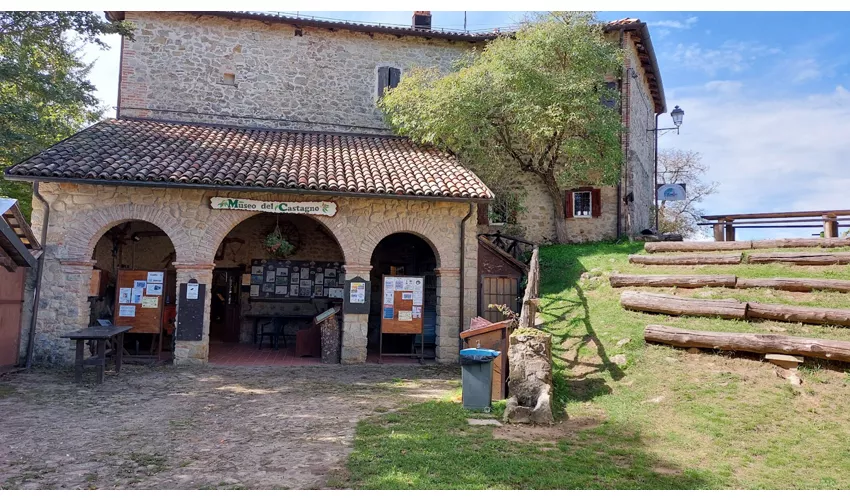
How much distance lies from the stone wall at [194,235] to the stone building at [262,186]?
0.03 meters

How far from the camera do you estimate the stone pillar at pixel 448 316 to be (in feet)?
39.5

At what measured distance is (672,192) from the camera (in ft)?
60.6

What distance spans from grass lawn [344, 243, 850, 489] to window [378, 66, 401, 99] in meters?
10.1

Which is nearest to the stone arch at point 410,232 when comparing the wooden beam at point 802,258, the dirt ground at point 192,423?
the dirt ground at point 192,423

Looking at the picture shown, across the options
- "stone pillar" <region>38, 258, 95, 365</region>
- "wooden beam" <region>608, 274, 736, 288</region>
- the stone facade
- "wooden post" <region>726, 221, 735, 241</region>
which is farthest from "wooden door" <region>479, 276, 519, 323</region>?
"stone pillar" <region>38, 258, 95, 365</region>

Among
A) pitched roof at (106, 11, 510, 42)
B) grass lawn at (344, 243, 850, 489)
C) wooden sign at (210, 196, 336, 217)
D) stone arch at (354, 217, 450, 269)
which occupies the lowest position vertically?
grass lawn at (344, 243, 850, 489)

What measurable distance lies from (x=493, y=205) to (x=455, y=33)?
544cm

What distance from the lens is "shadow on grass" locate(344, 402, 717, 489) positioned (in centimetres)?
476

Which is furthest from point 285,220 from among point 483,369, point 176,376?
point 483,369

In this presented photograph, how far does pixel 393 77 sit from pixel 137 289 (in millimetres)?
9612

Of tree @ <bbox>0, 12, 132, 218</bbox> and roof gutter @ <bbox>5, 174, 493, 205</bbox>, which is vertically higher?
tree @ <bbox>0, 12, 132, 218</bbox>

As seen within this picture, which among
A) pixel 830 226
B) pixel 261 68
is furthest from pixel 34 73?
pixel 830 226

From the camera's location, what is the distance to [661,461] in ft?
17.8

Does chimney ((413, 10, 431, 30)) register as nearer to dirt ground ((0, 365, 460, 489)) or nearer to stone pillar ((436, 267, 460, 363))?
stone pillar ((436, 267, 460, 363))
